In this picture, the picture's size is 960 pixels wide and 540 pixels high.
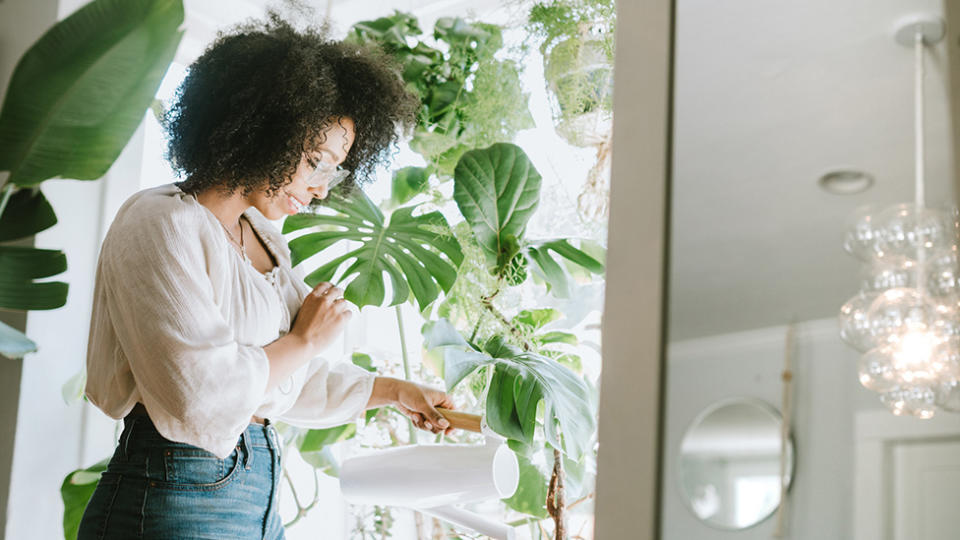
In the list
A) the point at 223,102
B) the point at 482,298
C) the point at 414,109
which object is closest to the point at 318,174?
the point at 223,102

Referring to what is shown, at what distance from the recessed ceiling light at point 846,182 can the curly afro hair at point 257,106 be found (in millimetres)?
744

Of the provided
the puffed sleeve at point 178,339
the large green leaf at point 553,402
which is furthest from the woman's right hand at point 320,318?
the large green leaf at point 553,402

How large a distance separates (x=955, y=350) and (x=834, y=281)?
0.09 metres

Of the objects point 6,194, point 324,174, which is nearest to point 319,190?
point 324,174

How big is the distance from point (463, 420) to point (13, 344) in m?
0.70

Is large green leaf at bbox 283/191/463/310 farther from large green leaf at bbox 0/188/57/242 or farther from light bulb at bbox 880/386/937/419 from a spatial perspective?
light bulb at bbox 880/386/937/419

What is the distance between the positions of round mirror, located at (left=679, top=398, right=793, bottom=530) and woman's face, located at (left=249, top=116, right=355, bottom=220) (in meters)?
0.75

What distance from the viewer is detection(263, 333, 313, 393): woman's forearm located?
3.64 feet

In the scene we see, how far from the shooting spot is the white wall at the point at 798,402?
1.97ft

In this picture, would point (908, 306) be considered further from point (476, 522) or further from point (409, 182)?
point (409, 182)

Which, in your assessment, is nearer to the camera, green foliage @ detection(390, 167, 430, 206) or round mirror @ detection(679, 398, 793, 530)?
round mirror @ detection(679, 398, 793, 530)

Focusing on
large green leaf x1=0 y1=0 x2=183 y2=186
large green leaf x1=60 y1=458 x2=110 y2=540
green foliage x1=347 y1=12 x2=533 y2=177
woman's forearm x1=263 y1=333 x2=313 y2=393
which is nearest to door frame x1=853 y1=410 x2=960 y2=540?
woman's forearm x1=263 y1=333 x2=313 y2=393

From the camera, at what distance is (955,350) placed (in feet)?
2.04

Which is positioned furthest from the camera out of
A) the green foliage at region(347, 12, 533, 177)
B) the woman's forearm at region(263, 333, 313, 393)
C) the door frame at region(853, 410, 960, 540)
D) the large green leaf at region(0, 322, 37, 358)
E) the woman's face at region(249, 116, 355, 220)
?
the green foliage at region(347, 12, 533, 177)
